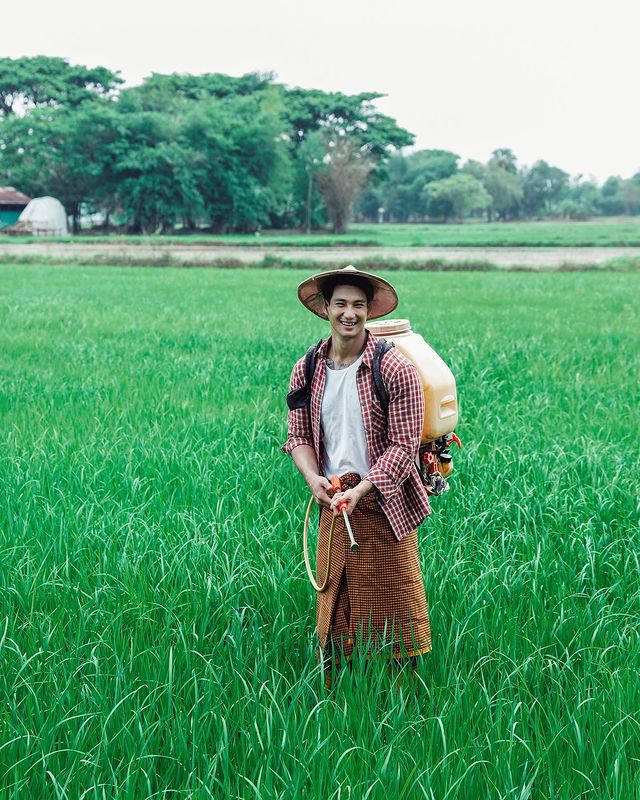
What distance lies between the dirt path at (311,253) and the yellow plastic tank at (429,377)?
Result: 857 inches

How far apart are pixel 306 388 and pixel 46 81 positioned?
5376 centimetres

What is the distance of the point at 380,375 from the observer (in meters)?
2.18

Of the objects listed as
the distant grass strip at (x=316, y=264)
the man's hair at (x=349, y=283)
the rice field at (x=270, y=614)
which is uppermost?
the man's hair at (x=349, y=283)

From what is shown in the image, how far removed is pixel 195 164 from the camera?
139 feet

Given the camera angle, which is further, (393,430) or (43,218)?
(43,218)

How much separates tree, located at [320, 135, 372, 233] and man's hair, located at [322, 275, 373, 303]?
156 ft

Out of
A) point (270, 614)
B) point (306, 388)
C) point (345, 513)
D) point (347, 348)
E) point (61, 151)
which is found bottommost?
point (270, 614)

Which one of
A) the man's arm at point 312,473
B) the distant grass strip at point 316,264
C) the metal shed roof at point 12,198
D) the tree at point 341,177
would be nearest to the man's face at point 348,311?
the man's arm at point 312,473

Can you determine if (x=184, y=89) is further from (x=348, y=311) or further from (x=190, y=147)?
(x=348, y=311)

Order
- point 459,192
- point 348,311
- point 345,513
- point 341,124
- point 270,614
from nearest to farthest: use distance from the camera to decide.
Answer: point 345,513 < point 348,311 < point 270,614 < point 341,124 < point 459,192

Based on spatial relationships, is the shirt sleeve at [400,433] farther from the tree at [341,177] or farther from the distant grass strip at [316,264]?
the tree at [341,177]

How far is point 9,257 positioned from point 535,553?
24447mm

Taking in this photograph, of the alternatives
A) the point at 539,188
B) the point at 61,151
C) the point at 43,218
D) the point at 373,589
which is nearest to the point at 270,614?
the point at 373,589

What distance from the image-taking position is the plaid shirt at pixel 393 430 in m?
2.16
